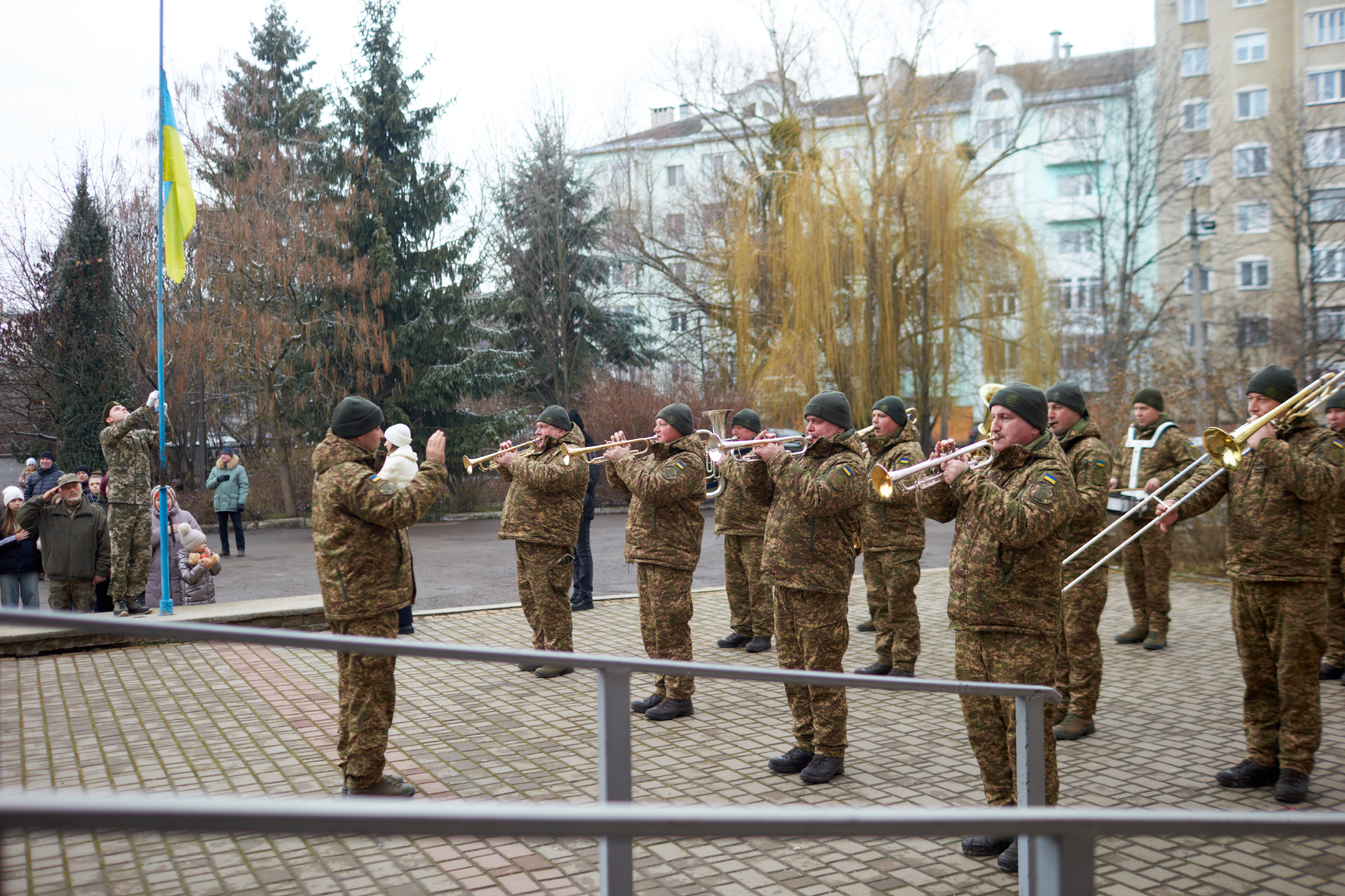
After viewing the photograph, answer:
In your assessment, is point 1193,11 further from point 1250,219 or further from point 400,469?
point 400,469

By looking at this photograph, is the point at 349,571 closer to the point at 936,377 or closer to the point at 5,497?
the point at 5,497

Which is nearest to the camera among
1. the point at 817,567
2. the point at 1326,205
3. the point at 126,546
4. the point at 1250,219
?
the point at 817,567

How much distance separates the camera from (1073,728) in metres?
6.41

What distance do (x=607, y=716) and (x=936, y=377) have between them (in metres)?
23.8

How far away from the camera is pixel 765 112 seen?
3241 centimetres

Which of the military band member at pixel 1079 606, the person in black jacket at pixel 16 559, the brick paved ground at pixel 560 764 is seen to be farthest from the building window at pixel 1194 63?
the person in black jacket at pixel 16 559

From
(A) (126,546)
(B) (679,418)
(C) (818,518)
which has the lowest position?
(A) (126,546)

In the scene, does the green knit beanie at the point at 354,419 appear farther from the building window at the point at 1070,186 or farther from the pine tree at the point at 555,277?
the building window at the point at 1070,186

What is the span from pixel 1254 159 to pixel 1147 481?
40842 millimetres

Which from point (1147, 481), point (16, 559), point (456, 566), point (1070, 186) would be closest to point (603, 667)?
point (1147, 481)

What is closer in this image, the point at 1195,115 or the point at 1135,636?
the point at 1135,636

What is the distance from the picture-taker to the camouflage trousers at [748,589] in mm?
9109

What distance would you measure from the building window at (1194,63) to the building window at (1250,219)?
275 inches

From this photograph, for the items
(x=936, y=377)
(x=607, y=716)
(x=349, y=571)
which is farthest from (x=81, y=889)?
(x=936, y=377)
